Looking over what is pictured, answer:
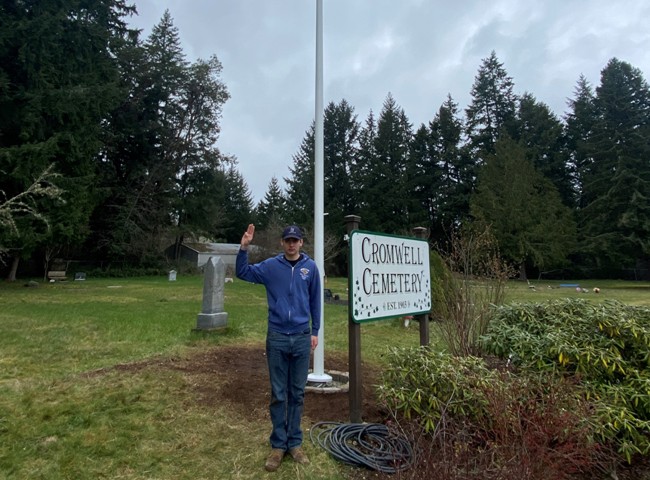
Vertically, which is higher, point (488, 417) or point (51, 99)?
point (51, 99)

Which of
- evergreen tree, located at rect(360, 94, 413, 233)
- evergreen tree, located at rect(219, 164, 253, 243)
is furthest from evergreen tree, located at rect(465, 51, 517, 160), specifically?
evergreen tree, located at rect(219, 164, 253, 243)

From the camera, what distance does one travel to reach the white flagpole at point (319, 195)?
15.2 ft

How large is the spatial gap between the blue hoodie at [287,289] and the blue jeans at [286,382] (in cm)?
9

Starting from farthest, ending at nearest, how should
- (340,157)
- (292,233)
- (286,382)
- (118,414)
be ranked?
(340,157)
(118,414)
(292,233)
(286,382)

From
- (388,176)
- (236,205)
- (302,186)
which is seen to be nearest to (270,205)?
(236,205)

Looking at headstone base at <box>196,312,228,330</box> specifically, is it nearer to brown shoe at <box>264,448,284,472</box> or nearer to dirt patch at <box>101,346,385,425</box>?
dirt patch at <box>101,346,385,425</box>

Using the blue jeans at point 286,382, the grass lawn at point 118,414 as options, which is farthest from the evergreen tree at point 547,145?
the blue jeans at point 286,382

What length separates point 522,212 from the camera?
29.7m

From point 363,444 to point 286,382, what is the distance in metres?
0.76

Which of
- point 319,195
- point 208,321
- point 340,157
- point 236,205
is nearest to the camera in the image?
point 319,195

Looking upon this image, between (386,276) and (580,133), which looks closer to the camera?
(386,276)

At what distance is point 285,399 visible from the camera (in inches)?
116

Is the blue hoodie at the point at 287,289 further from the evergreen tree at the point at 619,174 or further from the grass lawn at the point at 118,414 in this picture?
the evergreen tree at the point at 619,174

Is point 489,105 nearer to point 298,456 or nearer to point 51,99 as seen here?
point 51,99
